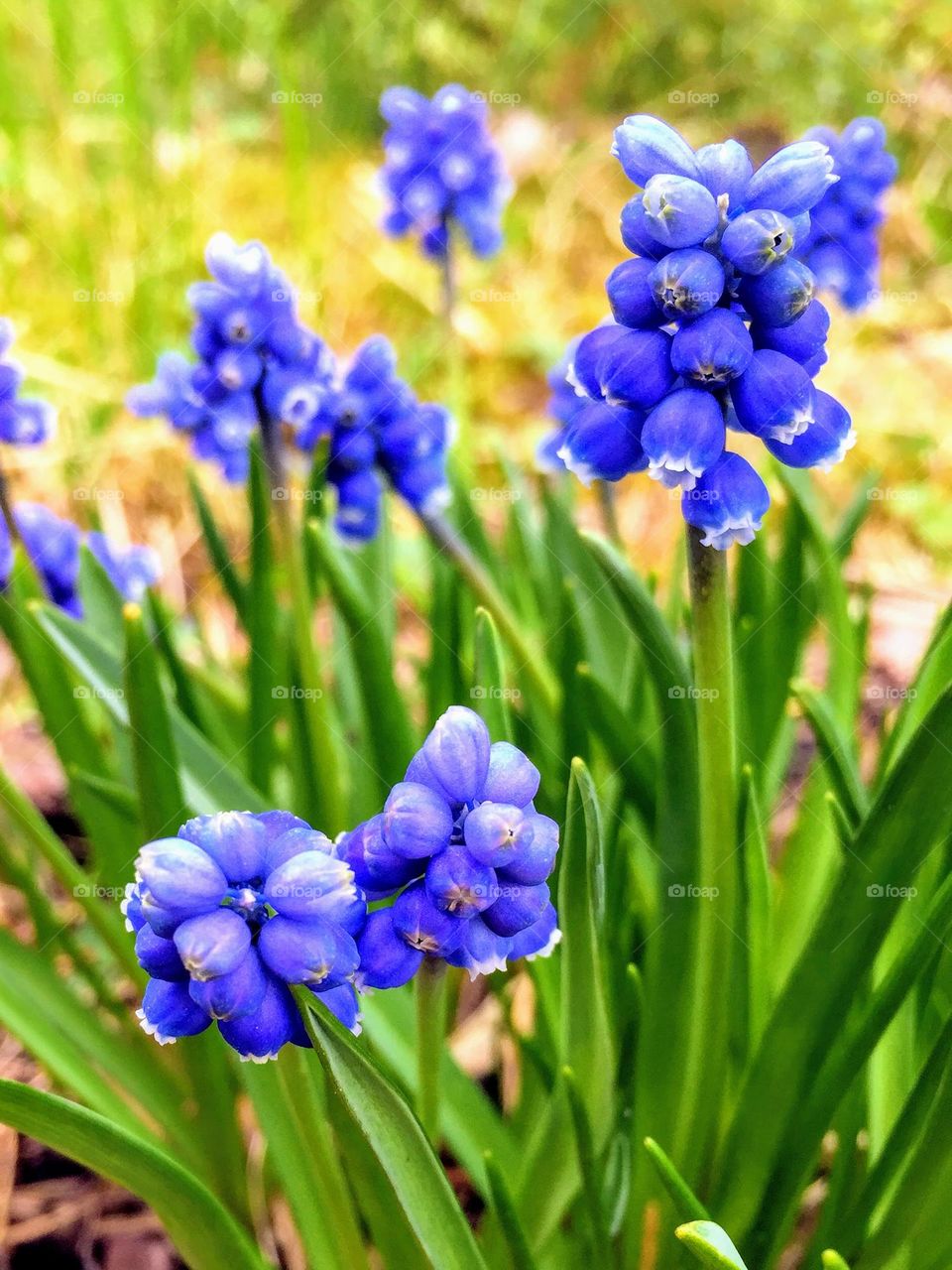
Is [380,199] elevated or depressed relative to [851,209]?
elevated

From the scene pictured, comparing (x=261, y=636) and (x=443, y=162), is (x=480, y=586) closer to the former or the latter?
(x=261, y=636)

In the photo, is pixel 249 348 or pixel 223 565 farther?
pixel 223 565

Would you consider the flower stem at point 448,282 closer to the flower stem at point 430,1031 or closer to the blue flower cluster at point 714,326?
the blue flower cluster at point 714,326

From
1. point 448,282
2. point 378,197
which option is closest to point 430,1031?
point 448,282

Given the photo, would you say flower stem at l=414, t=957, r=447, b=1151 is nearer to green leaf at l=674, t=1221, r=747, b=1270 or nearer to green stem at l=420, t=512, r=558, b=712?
green leaf at l=674, t=1221, r=747, b=1270

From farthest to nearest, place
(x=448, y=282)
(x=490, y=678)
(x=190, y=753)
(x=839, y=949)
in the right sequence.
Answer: (x=448, y=282) → (x=190, y=753) → (x=490, y=678) → (x=839, y=949)

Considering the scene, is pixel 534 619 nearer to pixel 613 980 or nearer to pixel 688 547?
pixel 613 980

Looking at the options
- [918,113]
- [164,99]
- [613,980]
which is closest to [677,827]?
[613,980]
